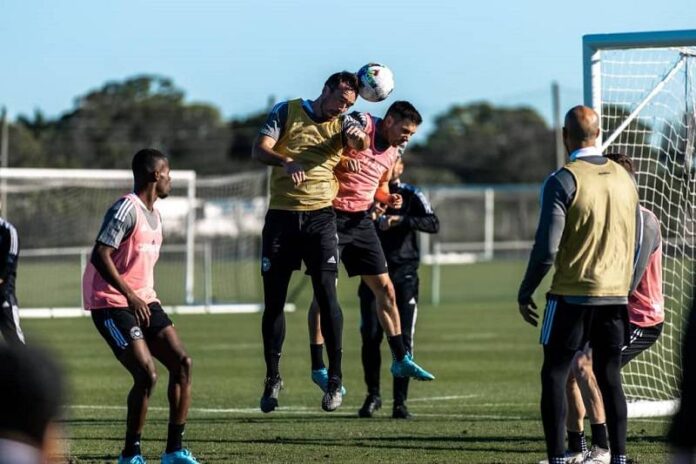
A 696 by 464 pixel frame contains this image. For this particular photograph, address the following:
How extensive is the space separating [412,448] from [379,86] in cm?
296

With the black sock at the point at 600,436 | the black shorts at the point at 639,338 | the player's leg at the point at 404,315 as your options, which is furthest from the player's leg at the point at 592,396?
the player's leg at the point at 404,315

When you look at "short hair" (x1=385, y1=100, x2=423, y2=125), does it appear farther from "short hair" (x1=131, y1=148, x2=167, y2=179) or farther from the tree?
the tree

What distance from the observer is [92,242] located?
3597 cm

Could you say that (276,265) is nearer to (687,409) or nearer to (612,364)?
(612,364)

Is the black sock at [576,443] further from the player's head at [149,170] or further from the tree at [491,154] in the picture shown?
the tree at [491,154]

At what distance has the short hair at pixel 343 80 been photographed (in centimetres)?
1096

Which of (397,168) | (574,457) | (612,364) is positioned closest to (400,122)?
(397,168)

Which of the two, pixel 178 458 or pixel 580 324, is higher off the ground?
pixel 580 324

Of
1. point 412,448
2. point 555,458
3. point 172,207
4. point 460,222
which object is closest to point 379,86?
point 412,448

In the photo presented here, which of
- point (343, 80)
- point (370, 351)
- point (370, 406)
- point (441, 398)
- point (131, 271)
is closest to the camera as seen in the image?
point (131, 271)

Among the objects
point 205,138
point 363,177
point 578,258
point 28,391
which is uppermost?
point 205,138

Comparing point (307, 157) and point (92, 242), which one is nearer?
point (307, 157)

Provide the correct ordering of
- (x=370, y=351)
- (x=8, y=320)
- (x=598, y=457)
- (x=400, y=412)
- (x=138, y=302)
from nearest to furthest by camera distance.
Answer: (x=138, y=302)
(x=598, y=457)
(x=8, y=320)
(x=400, y=412)
(x=370, y=351)

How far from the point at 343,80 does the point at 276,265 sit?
5.49 ft
